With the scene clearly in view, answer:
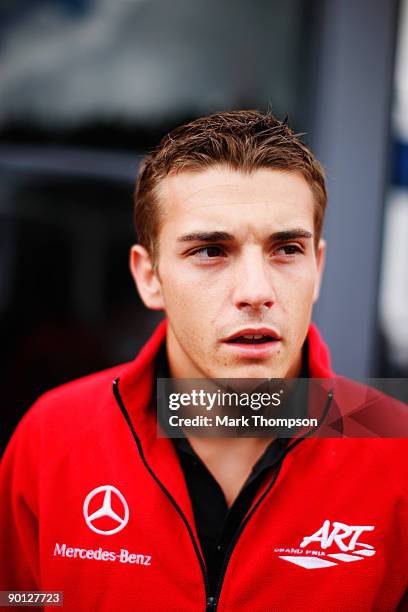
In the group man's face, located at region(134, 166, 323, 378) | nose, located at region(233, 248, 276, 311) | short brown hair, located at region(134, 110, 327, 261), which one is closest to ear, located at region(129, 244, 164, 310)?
short brown hair, located at region(134, 110, 327, 261)

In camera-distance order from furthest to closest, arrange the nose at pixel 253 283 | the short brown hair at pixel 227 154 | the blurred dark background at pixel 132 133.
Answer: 1. the blurred dark background at pixel 132 133
2. the short brown hair at pixel 227 154
3. the nose at pixel 253 283

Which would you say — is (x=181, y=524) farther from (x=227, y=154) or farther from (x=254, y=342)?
(x=227, y=154)

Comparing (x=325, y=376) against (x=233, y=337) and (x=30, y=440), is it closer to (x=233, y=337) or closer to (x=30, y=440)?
(x=233, y=337)

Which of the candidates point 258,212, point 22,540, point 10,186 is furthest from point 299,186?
point 10,186

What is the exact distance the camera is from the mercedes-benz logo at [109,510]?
4.91 ft

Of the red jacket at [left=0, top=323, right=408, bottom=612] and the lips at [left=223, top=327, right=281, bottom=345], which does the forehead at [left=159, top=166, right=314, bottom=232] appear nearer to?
the lips at [left=223, top=327, right=281, bottom=345]

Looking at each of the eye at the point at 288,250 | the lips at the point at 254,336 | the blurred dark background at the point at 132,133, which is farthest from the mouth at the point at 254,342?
the blurred dark background at the point at 132,133

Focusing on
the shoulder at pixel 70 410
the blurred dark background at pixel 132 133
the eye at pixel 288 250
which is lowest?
the shoulder at pixel 70 410

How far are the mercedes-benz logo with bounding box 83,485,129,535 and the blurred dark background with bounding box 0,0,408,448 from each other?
1636mm

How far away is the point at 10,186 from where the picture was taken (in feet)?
9.99

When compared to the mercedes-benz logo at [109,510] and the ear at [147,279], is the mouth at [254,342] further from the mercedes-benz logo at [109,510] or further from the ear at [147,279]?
the mercedes-benz logo at [109,510]

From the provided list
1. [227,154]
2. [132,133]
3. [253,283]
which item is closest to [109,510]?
[253,283]

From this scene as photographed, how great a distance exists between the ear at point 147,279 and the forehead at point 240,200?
199 millimetres

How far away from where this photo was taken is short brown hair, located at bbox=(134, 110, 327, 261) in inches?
58.5
